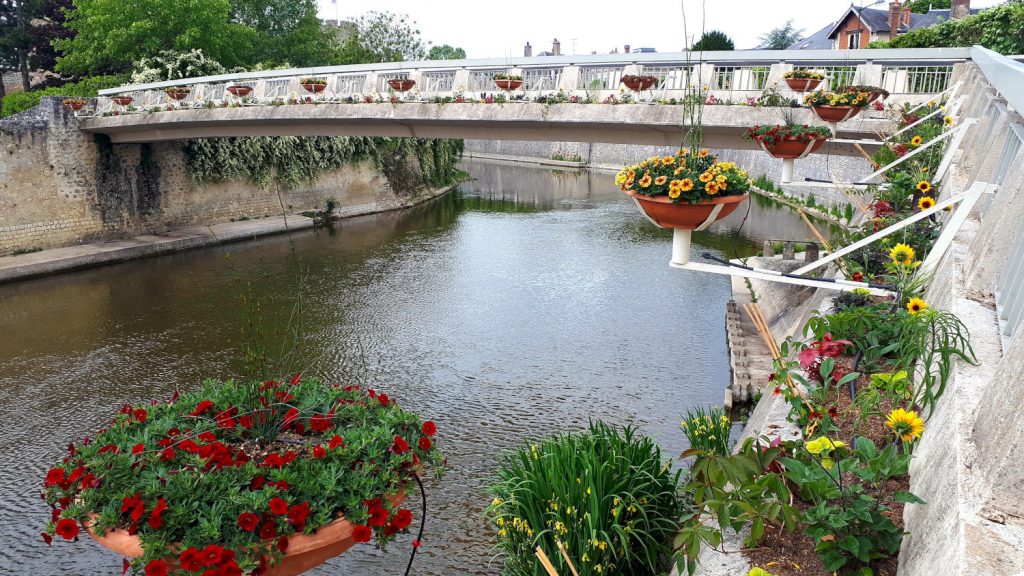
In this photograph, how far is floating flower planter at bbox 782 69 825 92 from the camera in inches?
350

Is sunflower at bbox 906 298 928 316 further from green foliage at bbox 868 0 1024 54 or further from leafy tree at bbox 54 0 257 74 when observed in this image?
leafy tree at bbox 54 0 257 74

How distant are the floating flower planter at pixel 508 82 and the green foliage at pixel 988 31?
1175 cm

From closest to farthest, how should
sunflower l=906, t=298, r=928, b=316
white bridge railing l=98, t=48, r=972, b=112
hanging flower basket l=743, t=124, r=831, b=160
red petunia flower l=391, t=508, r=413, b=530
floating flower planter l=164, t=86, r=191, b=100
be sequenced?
red petunia flower l=391, t=508, r=413, b=530 → sunflower l=906, t=298, r=928, b=316 → hanging flower basket l=743, t=124, r=831, b=160 → white bridge railing l=98, t=48, r=972, b=112 → floating flower planter l=164, t=86, r=191, b=100

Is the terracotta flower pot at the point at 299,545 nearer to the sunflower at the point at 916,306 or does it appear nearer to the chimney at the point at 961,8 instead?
the sunflower at the point at 916,306

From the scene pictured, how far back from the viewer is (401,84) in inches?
508

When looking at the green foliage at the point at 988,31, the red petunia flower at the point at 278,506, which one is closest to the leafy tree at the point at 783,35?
the green foliage at the point at 988,31

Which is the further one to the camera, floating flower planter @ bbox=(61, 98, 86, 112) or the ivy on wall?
the ivy on wall

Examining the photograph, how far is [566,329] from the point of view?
11812mm

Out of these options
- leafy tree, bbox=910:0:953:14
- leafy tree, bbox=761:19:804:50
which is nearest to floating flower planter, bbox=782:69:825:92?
leafy tree, bbox=910:0:953:14

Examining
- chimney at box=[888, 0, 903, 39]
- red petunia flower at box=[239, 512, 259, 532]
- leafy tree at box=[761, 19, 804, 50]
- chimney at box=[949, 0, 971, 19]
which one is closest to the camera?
red petunia flower at box=[239, 512, 259, 532]

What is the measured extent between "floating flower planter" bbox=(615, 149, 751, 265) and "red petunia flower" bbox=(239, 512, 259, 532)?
104 inches

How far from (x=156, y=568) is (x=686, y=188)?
3.21 meters

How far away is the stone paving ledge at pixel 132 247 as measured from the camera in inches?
630

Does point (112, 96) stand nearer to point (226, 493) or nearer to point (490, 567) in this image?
point (490, 567)
